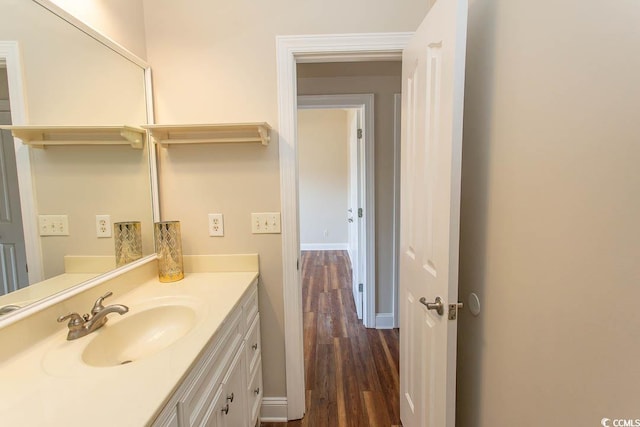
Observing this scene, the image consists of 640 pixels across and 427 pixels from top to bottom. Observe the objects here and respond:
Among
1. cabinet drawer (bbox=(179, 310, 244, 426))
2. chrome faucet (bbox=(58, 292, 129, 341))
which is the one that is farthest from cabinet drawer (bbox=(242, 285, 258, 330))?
chrome faucet (bbox=(58, 292, 129, 341))

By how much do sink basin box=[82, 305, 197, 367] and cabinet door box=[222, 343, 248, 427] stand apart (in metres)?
0.26

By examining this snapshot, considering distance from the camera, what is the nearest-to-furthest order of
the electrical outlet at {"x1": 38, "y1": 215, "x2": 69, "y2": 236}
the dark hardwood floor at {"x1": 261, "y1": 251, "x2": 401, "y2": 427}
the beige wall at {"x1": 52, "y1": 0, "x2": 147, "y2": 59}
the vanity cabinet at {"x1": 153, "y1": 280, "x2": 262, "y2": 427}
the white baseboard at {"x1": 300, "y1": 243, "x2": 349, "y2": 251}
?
the vanity cabinet at {"x1": 153, "y1": 280, "x2": 262, "y2": 427} → the electrical outlet at {"x1": 38, "y1": 215, "x2": 69, "y2": 236} → the beige wall at {"x1": 52, "y1": 0, "x2": 147, "y2": 59} → the dark hardwood floor at {"x1": 261, "y1": 251, "x2": 401, "y2": 427} → the white baseboard at {"x1": 300, "y1": 243, "x2": 349, "y2": 251}

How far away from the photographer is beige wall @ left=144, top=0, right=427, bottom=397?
151 centimetres

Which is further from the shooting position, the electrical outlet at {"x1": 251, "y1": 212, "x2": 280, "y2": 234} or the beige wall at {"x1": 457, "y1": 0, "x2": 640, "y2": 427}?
the electrical outlet at {"x1": 251, "y1": 212, "x2": 280, "y2": 234}

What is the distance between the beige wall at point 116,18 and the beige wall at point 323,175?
411 centimetres

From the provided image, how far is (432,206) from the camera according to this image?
1.13 metres

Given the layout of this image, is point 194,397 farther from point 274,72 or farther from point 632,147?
point 274,72

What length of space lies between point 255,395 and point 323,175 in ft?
15.0

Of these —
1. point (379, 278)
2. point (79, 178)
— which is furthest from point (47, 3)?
point (379, 278)

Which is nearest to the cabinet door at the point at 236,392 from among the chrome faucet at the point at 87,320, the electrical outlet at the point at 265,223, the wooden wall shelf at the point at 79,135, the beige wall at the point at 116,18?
the chrome faucet at the point at 87,320

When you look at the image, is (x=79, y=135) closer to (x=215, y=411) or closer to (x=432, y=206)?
(x=215, y=411)

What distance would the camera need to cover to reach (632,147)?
1.84 feet

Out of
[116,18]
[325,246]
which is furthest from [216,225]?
[325,246]

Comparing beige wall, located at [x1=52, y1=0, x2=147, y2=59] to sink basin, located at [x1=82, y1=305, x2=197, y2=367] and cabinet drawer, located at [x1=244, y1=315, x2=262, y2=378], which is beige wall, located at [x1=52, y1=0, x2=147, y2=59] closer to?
sink basin, located at [x1=82, y1=305, x2=197, y2=367]
